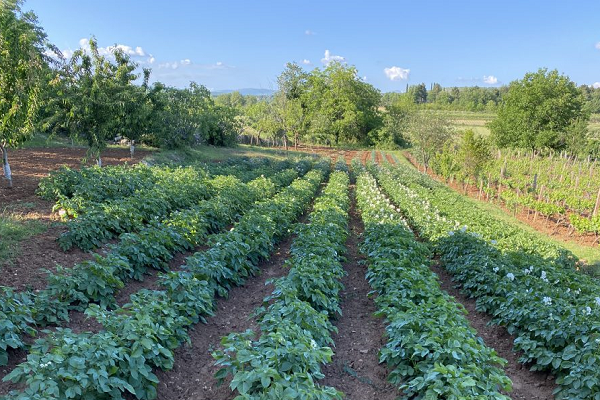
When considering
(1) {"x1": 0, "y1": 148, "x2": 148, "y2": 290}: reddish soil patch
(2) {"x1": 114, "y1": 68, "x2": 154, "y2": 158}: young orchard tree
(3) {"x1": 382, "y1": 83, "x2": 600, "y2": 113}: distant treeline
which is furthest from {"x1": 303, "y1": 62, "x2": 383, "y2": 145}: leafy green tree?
(1) {"x1": 0, "y1": 148, "x2": 148, "y2": 290}: reddish soil patch

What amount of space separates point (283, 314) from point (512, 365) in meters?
3.71

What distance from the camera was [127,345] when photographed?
4.25m

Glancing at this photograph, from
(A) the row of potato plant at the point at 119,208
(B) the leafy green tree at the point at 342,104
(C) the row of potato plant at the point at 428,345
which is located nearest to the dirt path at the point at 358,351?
(C) the row of potato plant at the point at 428,345

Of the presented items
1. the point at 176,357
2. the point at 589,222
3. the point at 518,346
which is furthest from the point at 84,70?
the point at 589,222

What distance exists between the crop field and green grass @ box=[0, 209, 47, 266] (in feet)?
2.03

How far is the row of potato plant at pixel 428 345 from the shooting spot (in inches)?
153

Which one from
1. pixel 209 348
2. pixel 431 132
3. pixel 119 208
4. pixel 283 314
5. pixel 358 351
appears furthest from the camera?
pixel 431 132

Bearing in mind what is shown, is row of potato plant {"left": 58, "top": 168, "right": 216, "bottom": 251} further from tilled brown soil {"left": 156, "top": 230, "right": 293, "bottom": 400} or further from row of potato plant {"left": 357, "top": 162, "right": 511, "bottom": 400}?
row of potato plant {"left": 357, "top": 162, "right": 511, "bottom": 400}

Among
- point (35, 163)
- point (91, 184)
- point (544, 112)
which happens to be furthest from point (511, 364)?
point (544, 112)

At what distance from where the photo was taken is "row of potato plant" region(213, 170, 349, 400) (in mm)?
3637

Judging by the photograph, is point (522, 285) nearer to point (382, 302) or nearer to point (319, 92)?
point (382, 302)

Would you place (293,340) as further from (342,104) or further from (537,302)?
(342,104)

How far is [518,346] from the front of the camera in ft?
18.4

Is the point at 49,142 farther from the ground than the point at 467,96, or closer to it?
closer to it
